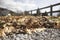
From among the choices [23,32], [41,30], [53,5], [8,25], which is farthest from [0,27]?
[53,5]

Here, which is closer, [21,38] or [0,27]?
[21,38]

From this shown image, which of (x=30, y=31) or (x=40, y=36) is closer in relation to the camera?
(x=40, y=36)

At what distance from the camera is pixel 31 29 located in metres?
4.29

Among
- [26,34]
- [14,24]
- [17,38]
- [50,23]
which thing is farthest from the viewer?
[50,23]

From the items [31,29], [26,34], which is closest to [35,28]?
[31,29]

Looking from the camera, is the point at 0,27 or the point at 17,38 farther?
the point at 0,27

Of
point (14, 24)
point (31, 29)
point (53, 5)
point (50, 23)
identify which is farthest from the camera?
point (53, 5)

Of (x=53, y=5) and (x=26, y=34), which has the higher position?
(x=53, y=5)

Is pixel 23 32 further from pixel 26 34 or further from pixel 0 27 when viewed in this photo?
pixel 0 27

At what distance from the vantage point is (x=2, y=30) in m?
4.05

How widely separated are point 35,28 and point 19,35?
610mm

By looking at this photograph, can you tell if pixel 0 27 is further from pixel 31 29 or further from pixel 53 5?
pixel 53 5

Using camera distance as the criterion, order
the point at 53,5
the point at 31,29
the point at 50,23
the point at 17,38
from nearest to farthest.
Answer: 1. the point at 17,38
2. the point at 31,29
3. the point at 50,23
4. the point at 53,5

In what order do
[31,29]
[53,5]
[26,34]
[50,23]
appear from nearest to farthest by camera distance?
[26,34], [31,29], [50,23], [53,5]
